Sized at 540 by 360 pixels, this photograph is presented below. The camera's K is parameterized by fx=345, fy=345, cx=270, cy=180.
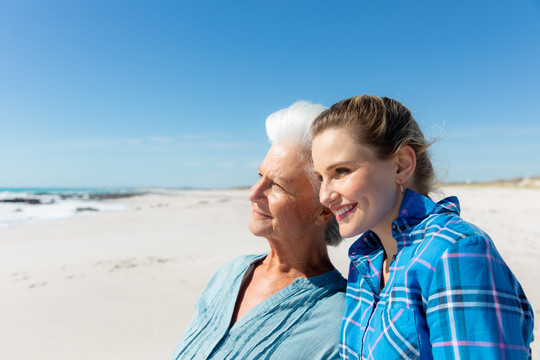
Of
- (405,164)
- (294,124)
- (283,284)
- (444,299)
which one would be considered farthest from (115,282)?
(444,299)

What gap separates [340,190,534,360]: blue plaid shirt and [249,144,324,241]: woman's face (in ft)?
2.46

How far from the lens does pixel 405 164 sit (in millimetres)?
1526

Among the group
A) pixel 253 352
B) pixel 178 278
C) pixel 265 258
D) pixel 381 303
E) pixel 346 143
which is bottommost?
pixel 178 278

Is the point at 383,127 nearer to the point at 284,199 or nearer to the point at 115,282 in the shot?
the point at 284,199

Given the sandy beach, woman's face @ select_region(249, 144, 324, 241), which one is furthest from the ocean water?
woman's face @ select_region(249, 144, 324, 241)

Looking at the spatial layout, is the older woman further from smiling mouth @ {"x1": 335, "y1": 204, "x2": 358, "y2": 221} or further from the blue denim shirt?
smiling mouth @ {"x1": 335, "y1": 204, "x2": 358, "y2": 221}

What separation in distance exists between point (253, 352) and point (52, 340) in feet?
10.4

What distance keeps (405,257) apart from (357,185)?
342 millimetres

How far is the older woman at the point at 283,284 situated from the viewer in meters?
1.84

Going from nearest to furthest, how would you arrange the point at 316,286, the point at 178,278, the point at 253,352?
1. the point at 253,352
2. the point at 316,286
3. the point at 178,278

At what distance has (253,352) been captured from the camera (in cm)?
180

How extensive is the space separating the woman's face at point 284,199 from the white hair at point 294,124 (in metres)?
0.06

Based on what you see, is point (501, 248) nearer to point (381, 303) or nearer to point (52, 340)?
point (381, 303)

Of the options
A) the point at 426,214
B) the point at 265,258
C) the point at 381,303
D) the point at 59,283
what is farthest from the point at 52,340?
the point at 426,214
